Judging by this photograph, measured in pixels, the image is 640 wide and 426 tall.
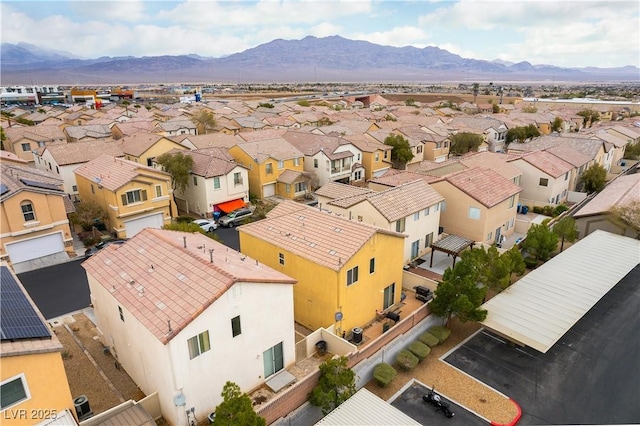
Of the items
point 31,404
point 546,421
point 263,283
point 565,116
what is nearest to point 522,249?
point 546,421

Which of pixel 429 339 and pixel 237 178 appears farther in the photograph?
pixel 237 178

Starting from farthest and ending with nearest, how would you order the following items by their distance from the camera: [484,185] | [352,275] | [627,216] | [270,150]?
[270,150] < [484,185] < [627,216] < [352,275]

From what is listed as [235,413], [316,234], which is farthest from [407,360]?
[235,413]

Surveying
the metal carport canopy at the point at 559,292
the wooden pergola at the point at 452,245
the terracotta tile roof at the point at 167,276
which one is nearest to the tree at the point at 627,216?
the metal carport canopy at the point at 559,292

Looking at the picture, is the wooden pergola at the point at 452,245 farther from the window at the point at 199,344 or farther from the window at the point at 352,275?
the window at the point at 199,344

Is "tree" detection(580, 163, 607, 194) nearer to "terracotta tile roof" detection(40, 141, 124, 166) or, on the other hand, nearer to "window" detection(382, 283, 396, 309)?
"window" detection(382, 283, 396, 309)

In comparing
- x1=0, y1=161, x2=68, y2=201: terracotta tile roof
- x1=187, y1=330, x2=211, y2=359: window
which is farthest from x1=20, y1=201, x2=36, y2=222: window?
x1=187, y1=330, x2=211, y2=359: window

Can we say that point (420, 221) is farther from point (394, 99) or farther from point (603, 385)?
point (394, 99)

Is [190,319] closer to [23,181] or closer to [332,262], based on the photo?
[332,262]
